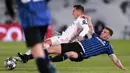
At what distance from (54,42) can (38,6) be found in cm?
544

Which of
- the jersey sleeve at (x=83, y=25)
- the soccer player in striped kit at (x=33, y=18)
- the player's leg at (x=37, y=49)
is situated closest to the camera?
the player's leg at (x=37, y=49)

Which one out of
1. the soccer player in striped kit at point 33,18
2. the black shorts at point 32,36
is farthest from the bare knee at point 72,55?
the black shorts at point 32,36

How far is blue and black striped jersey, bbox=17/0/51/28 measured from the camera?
25.2 ft

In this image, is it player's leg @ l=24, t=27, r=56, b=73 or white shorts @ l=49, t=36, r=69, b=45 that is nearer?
player's leg @ l=24, t=27, r=56, b=73

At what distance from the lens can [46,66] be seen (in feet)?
23.9

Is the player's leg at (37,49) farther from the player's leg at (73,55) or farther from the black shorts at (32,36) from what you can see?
the player's leg at (73,55)

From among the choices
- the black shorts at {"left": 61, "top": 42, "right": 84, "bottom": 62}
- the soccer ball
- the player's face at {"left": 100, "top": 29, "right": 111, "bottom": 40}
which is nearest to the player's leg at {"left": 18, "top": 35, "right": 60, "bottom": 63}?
the soccer ball

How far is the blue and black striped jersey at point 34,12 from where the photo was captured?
7677 millimetres

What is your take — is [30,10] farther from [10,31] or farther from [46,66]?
[10,31]

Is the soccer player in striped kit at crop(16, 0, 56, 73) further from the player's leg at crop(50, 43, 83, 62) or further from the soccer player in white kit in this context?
the soccer player in white kit

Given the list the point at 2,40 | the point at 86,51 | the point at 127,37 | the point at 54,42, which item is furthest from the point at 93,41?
the point at 127,37

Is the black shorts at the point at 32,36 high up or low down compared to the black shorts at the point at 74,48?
up

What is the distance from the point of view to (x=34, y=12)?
7.71 metres

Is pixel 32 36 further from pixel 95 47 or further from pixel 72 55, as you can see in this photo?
pixel 95 47
